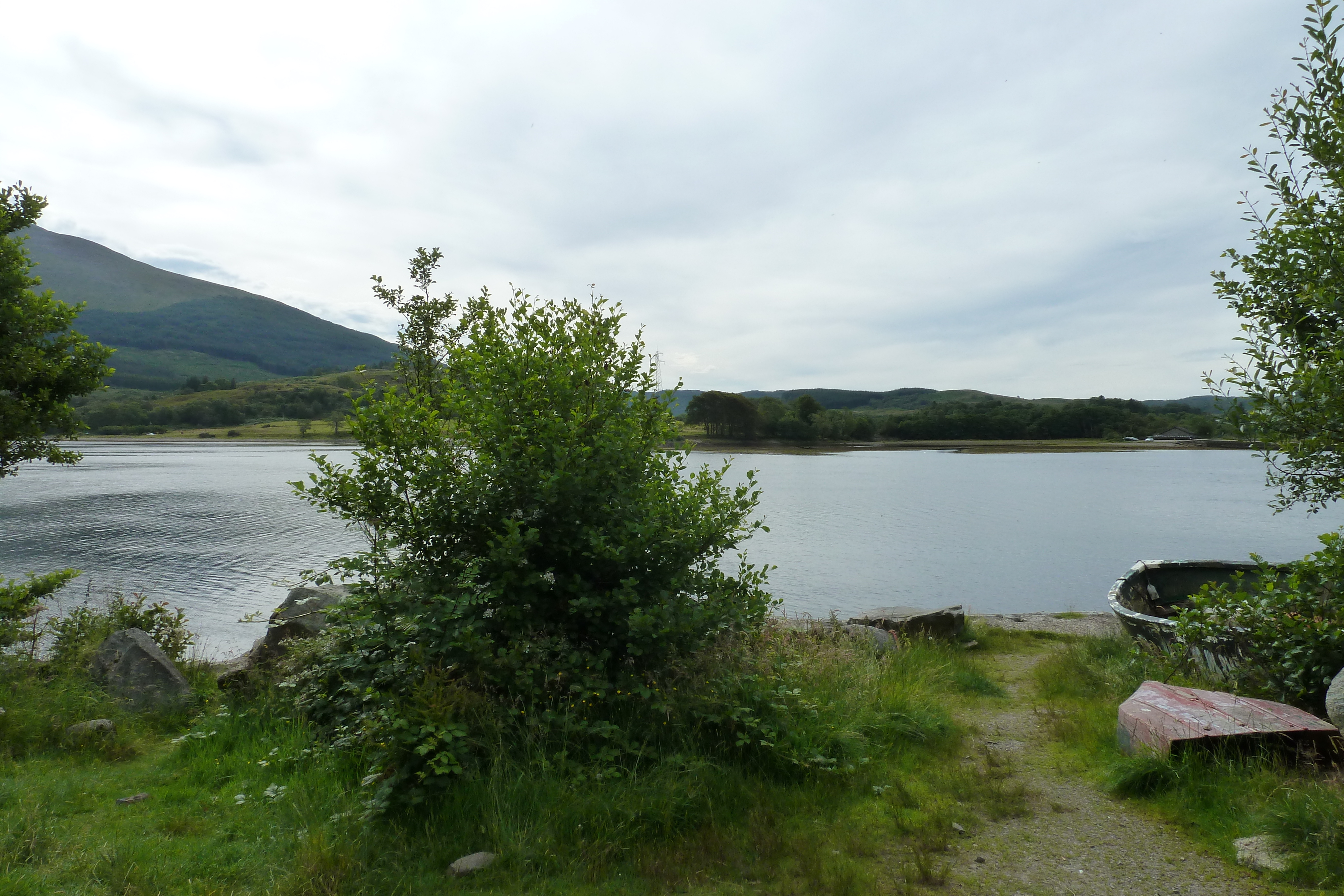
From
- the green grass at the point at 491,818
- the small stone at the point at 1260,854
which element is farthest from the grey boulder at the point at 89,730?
the small stone at the point at 1260,854

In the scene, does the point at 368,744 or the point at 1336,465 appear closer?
the point at 368,744

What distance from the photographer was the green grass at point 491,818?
12.3ft

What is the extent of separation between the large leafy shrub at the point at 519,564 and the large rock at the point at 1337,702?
395 centimetres

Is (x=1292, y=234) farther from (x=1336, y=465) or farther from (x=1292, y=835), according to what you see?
(x=1292, y=835)

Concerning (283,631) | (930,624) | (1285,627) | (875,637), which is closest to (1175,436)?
(930,624)

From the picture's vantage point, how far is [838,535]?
102 feet

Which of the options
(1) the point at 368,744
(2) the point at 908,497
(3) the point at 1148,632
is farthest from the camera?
(2) the point at 908,497

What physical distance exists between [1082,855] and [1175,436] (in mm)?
126520

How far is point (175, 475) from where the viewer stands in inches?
2093

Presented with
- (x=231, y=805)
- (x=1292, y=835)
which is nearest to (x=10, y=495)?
(x=231, y=805)

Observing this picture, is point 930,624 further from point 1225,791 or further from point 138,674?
point 138,674

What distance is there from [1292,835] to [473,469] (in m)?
5.35

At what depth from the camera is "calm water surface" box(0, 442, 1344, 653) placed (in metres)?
20.2

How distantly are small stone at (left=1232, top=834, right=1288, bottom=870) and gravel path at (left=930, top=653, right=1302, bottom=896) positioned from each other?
0.06 meters
